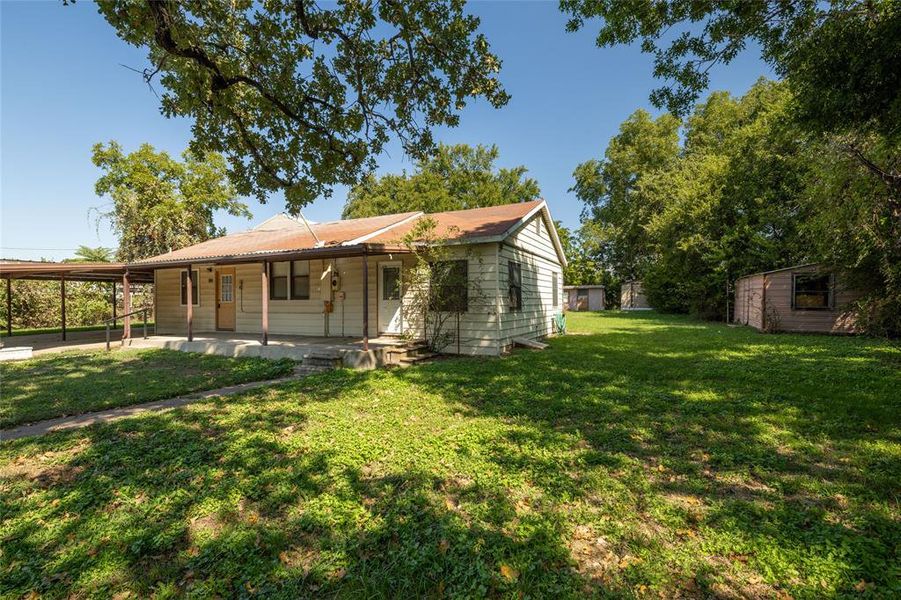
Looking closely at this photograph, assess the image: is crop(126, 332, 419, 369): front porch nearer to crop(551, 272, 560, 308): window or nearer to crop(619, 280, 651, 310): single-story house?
crop(551, 272, 560, 308): window

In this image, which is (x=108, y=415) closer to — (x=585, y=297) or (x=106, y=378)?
(x=106, y=378)

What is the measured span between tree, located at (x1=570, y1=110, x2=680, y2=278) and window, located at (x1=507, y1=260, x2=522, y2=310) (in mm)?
21932

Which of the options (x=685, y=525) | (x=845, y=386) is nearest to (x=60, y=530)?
(x=685, y=525)

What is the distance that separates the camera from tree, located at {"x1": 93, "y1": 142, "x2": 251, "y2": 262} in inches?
987

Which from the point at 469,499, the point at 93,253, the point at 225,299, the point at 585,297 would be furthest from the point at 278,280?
the point at 585,297

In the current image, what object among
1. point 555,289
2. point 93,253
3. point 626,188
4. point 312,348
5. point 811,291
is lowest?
point 312,348

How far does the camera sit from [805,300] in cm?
1388

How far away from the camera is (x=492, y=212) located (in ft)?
41.0

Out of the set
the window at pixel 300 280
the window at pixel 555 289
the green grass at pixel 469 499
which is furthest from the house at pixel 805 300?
the window at pixel 300 280

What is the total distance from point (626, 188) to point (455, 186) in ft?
48.9

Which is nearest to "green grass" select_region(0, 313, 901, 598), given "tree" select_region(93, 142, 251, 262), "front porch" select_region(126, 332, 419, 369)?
"front porch" select_region(126, 332, 419, 369)

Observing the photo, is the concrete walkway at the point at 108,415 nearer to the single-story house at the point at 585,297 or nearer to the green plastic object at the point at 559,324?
the green plastic object at the point at 559,324

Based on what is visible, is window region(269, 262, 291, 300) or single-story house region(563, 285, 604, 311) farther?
single-story house region(563, 285, 604, 311)

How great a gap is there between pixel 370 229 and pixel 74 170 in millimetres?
8137
